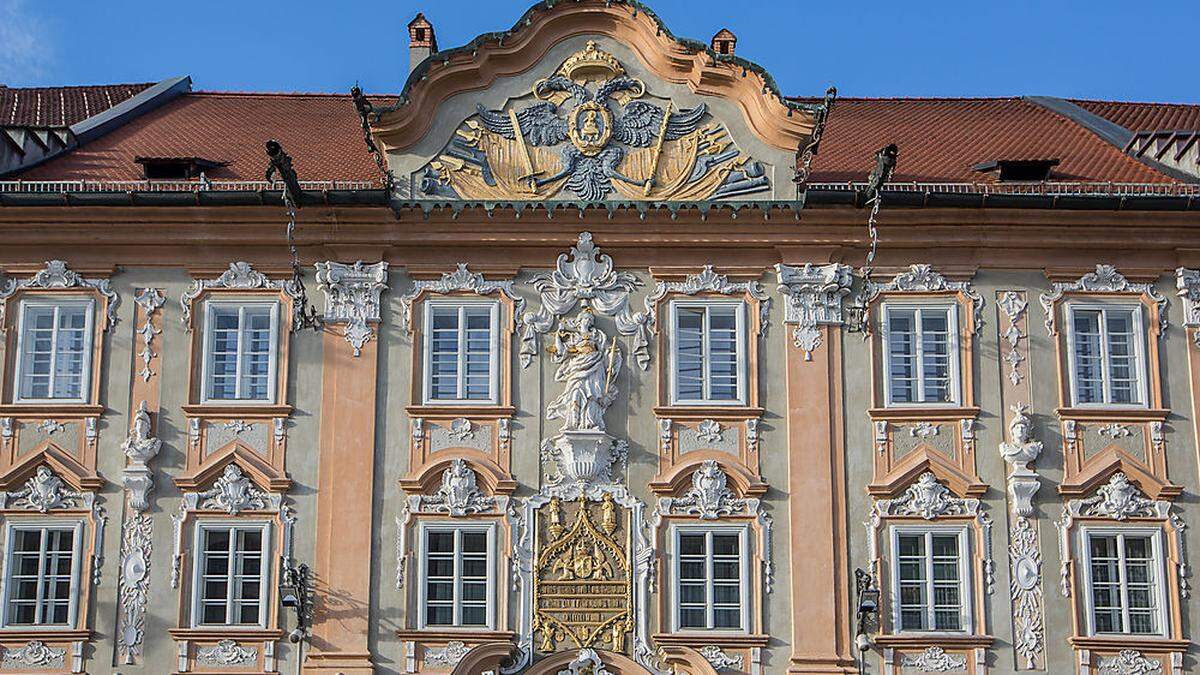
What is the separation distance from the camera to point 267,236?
2772cm

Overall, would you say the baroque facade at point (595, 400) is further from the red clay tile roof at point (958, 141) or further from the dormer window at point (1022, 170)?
the red clay tile roof at point (958, 141)

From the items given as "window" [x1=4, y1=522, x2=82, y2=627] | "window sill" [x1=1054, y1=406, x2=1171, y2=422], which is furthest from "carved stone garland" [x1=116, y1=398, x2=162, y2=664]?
"window sill" [x1=1054, y1=406, x2=1171, y2=422]

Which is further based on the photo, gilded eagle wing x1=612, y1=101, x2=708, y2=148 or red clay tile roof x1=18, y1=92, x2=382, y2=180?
red clay tile roof x1=18, y1=92, x2=382, y2=180

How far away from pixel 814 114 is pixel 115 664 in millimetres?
12820

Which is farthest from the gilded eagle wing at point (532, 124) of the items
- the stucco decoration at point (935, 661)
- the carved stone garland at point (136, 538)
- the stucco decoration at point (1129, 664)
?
the stucco decoration at point (1129, 664)

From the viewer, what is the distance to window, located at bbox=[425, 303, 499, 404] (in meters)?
27.2

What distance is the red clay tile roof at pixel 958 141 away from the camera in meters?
29.4

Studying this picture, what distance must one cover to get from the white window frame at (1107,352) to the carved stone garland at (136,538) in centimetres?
1339

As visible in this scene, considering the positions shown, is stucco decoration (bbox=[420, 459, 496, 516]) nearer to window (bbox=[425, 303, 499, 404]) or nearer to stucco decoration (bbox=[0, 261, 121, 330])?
window (bbox=[425, 303, 499, 404])

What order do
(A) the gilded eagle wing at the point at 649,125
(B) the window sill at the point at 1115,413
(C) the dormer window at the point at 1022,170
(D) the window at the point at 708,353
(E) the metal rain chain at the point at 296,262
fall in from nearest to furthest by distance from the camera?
(E) the metal rain chain at the point at 296,262 → (B) the window sill at the point at 1115,413 → (D) the window at the point at 708,353 → (A) the gilded eagle wing at the point at 649,125 → (C) the dormer window at the point at 1022,170

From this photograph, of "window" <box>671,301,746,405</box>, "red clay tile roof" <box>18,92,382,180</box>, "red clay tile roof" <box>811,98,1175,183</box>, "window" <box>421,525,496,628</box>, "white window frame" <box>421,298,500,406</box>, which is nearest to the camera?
"window" <box>421,525,496,628</box>

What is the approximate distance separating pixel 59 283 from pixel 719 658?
11.2m

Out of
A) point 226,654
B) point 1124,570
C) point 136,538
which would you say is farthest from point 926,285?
point 136,538

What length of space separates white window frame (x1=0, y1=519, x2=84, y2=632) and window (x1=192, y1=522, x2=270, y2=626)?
1.68 m
